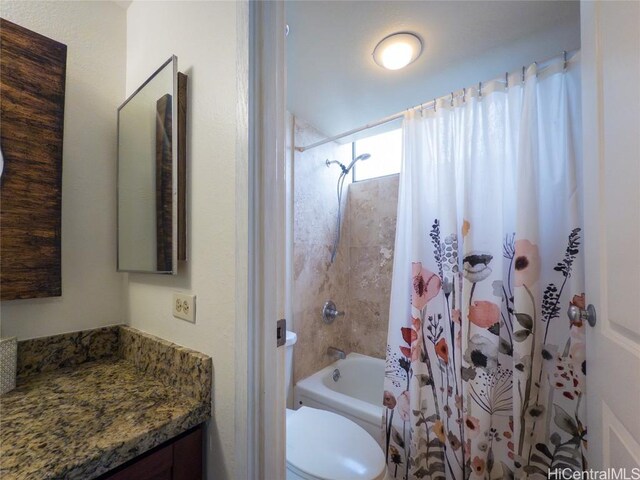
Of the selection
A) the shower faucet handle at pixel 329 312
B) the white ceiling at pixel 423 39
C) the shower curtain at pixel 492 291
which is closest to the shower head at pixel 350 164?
the white ceiling at pixel 423 39

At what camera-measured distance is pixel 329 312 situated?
81.7 inches

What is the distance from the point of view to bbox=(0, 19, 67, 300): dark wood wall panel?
0.80 metres

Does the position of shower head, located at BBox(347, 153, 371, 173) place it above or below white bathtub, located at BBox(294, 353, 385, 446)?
above

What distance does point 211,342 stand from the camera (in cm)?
71

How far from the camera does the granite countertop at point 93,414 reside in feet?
1.61

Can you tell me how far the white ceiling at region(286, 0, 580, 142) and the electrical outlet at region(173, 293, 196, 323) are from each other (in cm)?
121

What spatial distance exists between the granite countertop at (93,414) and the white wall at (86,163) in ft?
0.58

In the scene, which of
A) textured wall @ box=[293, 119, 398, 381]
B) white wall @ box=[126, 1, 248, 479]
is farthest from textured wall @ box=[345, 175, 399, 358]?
white wall @ box=[126, 1, 248, 479]

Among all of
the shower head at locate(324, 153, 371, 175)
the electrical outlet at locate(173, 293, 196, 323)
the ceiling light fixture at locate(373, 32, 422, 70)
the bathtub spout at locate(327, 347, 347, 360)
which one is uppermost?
the ceiling light fixture at locate(373, 32, 422, 70)

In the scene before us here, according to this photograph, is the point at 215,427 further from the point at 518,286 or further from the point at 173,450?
the point at 518,286

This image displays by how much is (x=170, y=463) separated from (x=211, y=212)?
0.62m

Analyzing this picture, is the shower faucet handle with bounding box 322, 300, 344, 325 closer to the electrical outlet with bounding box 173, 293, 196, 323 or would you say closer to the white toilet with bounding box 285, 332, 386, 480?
the white toilet with bounding box 285, 332, 386, 480

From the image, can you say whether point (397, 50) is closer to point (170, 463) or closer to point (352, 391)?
point (170, 463)

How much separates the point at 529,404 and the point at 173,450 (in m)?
1.36
